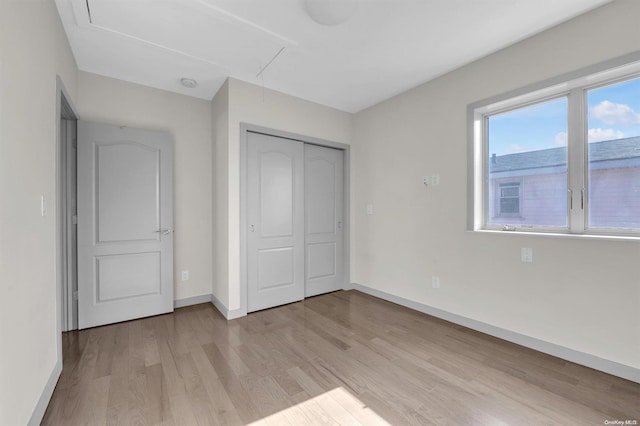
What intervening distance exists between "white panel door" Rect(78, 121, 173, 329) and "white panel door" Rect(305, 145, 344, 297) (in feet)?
5.62

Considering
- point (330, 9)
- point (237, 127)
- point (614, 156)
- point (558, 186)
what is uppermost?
point (330, 9)

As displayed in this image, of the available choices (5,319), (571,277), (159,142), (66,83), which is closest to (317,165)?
(159,142)

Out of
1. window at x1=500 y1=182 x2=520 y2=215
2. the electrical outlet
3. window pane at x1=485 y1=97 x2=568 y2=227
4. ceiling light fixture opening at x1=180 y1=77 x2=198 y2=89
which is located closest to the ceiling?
ceiling light fixture opening at x1=180 y1=77 x2=198 y2=89

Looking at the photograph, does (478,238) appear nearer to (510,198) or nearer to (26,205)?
(510,198)

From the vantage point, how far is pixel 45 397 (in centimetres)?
164

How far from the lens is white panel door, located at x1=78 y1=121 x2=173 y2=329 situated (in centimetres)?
278

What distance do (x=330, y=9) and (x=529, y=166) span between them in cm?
222

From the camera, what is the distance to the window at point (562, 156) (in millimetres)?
2027

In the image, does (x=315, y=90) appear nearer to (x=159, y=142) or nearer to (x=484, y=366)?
(x=159, y=142)

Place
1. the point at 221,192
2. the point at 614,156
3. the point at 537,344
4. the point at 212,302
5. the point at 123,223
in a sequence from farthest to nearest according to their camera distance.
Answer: the point at 212,302 → the point at 221,192 → the point at 123,223 → the point at 537,344 → the point at 614,156

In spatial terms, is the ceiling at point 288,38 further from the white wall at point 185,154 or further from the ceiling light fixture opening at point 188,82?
the white wall at point 185,154

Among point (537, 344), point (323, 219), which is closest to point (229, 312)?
point (323, 219)

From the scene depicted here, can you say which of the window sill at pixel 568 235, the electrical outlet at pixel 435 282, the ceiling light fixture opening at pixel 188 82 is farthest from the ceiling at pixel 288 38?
the electrical outlet at pixel 435 282

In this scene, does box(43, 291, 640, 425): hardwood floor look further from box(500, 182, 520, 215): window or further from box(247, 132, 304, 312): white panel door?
box(500, 182, 520, 215): window
